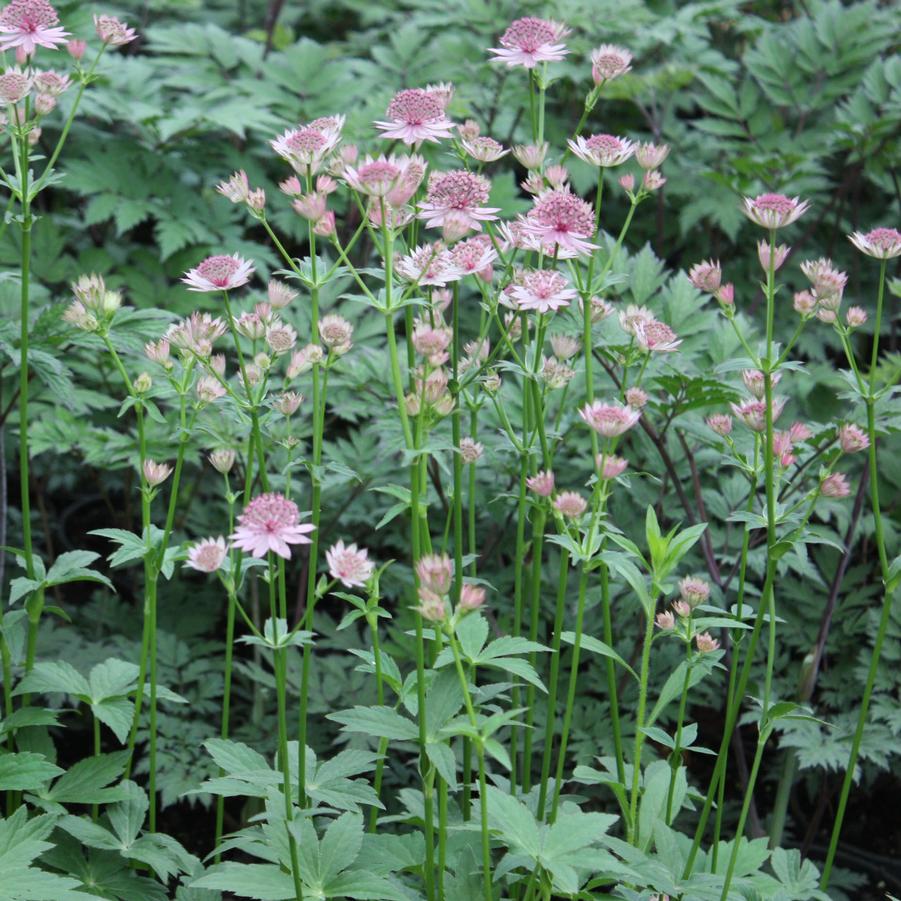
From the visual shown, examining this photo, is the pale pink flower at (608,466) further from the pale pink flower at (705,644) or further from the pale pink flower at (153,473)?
the pale pink flower at (153,473)

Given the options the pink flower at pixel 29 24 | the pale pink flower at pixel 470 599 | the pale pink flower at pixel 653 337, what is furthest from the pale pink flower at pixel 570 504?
the pink flower at pixel 29 24

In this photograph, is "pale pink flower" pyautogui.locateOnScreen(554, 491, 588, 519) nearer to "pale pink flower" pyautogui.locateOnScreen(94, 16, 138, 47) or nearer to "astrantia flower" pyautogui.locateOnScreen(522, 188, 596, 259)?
"astrantia flower" pyautogui.locateOnScreen(522, 188, 596, 259)

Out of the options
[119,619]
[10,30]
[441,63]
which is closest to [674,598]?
[119,619]

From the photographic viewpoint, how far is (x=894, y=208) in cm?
380

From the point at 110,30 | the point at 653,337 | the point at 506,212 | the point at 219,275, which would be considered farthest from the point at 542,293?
the point at 506,212

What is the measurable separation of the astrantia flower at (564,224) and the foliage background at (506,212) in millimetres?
464

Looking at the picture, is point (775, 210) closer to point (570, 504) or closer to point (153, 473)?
point (570, 504)

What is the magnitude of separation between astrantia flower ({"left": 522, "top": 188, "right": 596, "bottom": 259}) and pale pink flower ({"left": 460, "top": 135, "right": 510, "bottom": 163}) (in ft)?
0.63

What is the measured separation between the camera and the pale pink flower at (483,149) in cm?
163

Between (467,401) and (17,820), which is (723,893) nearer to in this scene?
(467,401)

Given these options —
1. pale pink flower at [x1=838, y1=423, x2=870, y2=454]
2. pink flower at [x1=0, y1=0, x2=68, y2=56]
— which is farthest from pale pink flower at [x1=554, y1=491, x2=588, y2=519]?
pink flower at [x1=0, y1=0, x2=68, y2=56]

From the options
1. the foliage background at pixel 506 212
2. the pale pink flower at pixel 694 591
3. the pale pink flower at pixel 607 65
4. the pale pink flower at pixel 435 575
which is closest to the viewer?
the pale pink flower at pixel 435 575

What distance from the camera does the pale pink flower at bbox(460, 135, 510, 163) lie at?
1632 millimetres

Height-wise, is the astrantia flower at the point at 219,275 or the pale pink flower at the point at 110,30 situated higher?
the pale pink flower at the point at 110,30
